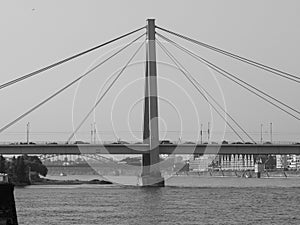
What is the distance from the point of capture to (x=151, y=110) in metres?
63.3

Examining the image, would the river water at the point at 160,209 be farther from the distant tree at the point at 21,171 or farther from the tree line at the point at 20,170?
the distant tree at the point at 21,171

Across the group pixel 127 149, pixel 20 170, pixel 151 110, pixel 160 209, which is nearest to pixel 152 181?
pixel 127 149

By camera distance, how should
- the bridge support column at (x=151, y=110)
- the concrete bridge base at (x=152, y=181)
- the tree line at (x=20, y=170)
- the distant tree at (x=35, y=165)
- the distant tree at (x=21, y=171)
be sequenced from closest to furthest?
the bridge support column at (x=151, y=110) → the concrete bridge base at (x=152, y=181) → the tree line at (x=20, y=170) → the distant tree at (x=21, y=171) → the distant tree at (x=35, y=165)

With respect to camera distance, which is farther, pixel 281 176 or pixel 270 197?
pixel 281 176

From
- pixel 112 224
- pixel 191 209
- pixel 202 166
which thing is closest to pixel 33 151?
pixel 191 209

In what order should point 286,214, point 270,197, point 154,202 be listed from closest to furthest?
point 286,214 → point 154,202 → point 270,197

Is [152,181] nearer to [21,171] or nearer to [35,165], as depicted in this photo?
[21,171]

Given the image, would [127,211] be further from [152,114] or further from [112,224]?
[152,114]

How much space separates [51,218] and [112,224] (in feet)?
13.3

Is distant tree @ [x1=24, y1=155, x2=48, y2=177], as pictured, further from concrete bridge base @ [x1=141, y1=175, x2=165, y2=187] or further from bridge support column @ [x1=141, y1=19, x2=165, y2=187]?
bridge support column @ [x1=141, y1=19, x2=165, y2=187]

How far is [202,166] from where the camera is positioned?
200 meters

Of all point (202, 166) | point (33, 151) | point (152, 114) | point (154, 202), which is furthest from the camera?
point (202, 166)

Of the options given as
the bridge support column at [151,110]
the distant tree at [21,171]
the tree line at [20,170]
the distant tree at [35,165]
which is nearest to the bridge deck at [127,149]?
the bridge support column at [151,110]

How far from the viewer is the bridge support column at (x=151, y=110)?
63.3 metres
